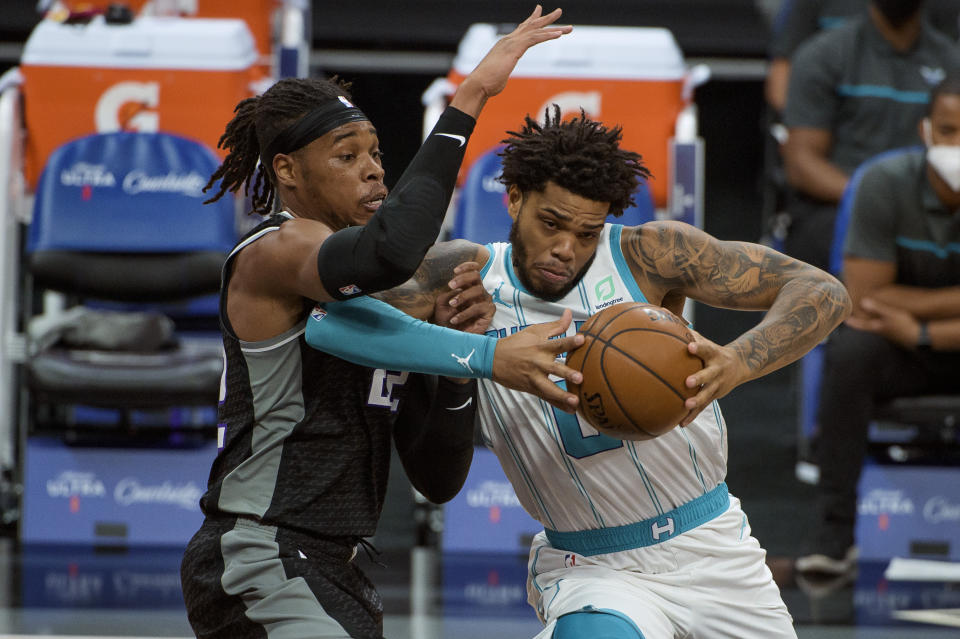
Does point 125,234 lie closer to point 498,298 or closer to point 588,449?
point 498,298

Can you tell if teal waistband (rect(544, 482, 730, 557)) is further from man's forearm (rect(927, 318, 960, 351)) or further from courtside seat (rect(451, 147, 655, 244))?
courtside seat (rect(451, 147, 655, 244))

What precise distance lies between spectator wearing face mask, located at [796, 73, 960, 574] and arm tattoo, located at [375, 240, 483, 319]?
2.30m

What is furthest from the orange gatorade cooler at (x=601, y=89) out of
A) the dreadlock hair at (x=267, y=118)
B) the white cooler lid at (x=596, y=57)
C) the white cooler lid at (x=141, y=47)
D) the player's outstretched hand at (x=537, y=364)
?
the player's outstretched hand at (x=537, y=364)

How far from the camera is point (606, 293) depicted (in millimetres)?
2791

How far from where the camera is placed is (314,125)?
2.57m

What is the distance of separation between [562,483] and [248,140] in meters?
0.97

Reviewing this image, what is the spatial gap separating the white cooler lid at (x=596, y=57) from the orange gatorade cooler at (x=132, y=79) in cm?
94

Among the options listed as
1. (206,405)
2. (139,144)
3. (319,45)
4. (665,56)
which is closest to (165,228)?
(139,144)

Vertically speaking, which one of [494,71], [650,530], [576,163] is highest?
[494,71]

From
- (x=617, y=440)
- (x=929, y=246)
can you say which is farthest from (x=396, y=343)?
(x=929, y=246)

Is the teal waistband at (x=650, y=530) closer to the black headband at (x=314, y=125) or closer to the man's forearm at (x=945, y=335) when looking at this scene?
the black headband at (x=314, y=125)

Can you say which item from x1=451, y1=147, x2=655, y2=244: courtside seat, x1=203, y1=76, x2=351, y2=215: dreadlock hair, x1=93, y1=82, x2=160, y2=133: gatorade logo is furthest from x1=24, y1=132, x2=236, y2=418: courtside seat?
x1=203, y1=76, x2=351, y2=215: dreadlock hair

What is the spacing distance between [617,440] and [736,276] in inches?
16.8

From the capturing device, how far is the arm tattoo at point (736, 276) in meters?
2.71
